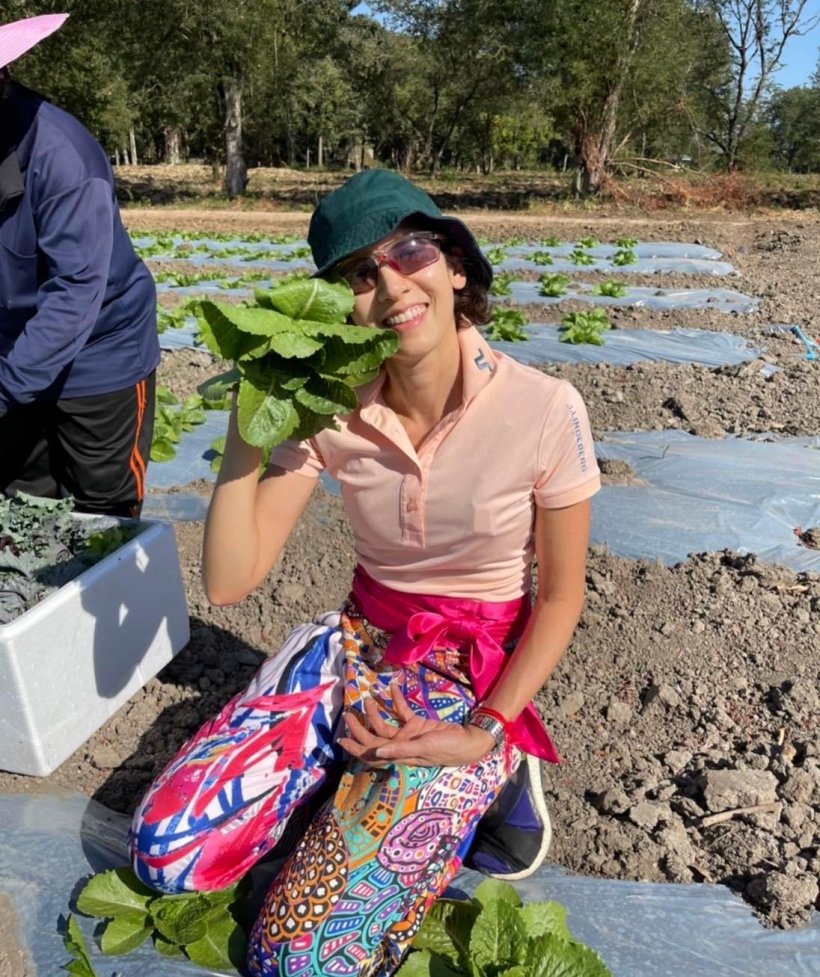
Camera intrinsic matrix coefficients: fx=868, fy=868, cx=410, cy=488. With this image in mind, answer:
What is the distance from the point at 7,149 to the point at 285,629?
5.80 ft

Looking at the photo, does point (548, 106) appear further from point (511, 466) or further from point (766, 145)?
point (511, 466)

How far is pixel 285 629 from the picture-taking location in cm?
316

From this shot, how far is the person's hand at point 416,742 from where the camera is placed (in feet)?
5.51

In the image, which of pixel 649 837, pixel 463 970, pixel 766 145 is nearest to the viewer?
pixel 463 970

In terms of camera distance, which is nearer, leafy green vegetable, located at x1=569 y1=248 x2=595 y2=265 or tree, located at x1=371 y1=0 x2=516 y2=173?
leafy green vegetable, located at x1=569 y1=248 x2=595 y2=265

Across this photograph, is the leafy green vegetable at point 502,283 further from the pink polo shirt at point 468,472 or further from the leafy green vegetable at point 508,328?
the pink polo shirt at point 468,472

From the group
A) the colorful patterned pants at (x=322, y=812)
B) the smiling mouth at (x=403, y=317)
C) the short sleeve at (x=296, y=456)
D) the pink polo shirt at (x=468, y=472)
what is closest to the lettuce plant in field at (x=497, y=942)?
the colorful patterned pants at (x=322, y=812)

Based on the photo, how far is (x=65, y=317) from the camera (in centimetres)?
254

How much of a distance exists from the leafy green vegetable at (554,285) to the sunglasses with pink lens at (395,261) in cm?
709

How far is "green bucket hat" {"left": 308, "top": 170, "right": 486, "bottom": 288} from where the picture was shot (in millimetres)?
1620

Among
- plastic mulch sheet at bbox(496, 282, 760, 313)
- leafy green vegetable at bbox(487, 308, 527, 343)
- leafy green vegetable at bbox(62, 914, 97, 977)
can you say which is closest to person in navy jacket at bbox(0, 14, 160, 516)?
leafy green vegetable at bbox(62, 914, 97, 977)

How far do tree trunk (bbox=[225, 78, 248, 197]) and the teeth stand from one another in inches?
875

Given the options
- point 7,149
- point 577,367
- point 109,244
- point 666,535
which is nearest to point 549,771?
point 666,535

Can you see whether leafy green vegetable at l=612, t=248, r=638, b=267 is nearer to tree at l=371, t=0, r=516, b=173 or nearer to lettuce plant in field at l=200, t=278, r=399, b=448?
lettuce plant in field at l=200, t=278, r=399, b=448
